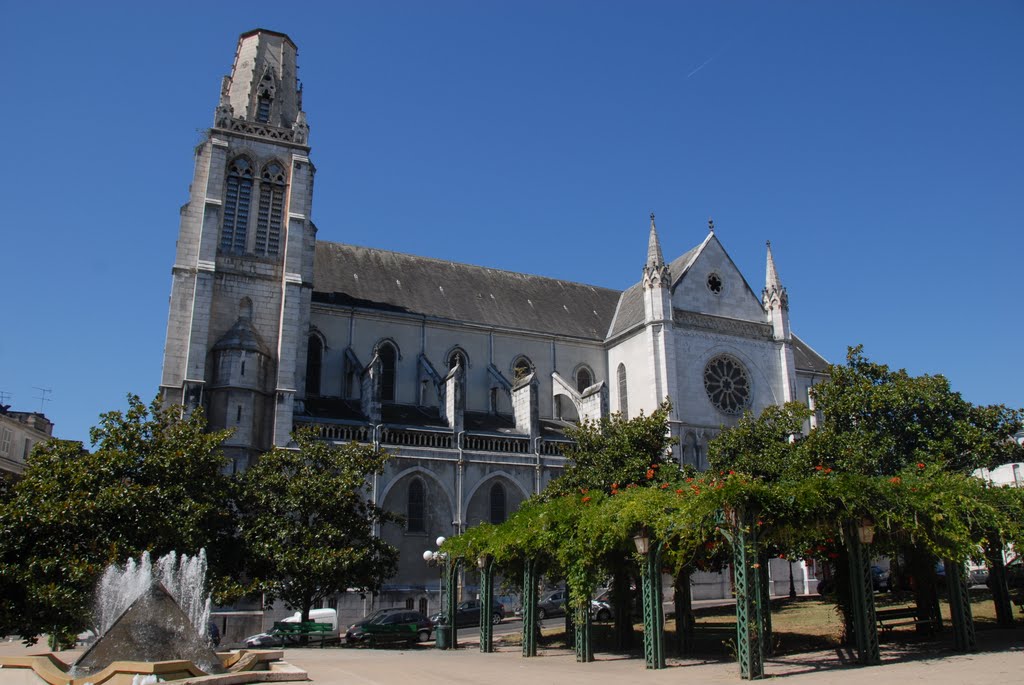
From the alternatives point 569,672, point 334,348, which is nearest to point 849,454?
point 569,672

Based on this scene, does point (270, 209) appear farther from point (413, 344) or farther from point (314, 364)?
point (413, 344)

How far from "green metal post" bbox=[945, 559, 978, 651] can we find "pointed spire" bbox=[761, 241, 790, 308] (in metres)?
28.9

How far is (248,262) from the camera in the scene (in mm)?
34500

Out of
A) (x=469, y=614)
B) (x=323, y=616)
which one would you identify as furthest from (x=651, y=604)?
(x=323, y=616)

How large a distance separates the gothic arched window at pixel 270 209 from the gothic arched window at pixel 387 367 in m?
6.90

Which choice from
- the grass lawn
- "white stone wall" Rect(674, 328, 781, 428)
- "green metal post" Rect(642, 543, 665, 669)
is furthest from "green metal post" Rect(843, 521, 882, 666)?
"white stone wall" Rect(674, 328, 781, 428)

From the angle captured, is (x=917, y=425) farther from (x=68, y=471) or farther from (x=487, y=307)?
(x=68, y=471)

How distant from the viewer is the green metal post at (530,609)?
18297 mm

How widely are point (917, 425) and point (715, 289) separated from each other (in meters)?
14.2

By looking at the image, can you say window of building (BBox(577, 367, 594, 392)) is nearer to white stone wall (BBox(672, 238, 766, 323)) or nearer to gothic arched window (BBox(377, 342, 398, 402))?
white stone wall (BBox(672, 238, 766, 323))

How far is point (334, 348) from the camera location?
37.7m

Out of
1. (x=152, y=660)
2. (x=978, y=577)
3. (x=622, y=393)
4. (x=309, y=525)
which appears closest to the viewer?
(x=152, y=660)

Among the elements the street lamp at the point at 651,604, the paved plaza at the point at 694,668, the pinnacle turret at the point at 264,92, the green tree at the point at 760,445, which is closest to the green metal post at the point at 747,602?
A: the paved plaza at the point at 694,668

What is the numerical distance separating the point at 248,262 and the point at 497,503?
14.5m
